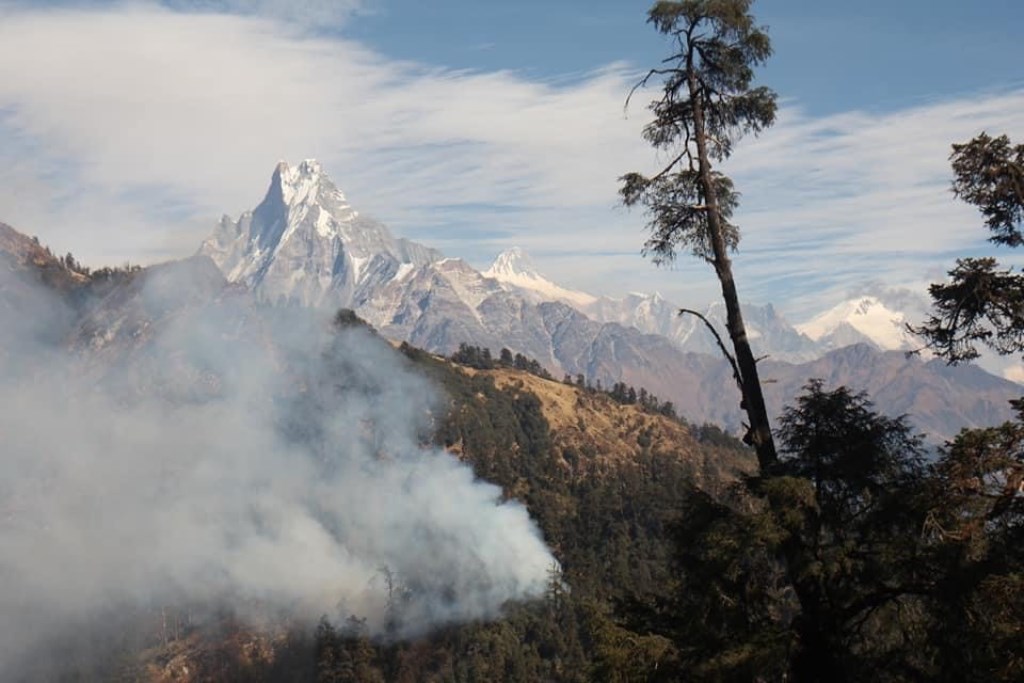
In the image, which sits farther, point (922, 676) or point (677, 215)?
point (677, 215)

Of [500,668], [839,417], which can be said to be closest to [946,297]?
[839,417]

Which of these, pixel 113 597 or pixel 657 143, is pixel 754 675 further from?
pixel 113 597

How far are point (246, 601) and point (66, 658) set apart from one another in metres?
33.0

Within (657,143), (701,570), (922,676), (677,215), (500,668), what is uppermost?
(657,143)

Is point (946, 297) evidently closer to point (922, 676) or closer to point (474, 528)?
point (922, 676)

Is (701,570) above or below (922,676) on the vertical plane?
above

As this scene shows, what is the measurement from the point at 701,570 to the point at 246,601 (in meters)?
183

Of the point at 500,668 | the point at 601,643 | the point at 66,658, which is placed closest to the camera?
the point at 601,643

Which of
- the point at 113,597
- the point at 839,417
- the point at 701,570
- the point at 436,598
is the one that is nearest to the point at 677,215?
the point at 839,417

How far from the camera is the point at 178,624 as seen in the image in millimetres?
181875

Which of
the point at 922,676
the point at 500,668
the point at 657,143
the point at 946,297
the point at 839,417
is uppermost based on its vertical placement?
the point at 657,143

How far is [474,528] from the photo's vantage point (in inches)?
6280

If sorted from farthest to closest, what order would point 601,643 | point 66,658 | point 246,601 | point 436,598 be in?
point 246,601 < point 66,658 < point 436,598 < point 601,643

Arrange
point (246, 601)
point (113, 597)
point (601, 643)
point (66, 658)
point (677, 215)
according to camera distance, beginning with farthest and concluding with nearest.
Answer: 1. point (113, 597)
2. point (246, 601)
3. point (66, 658)
4. point (677, 215)
5. point (601, 643)
